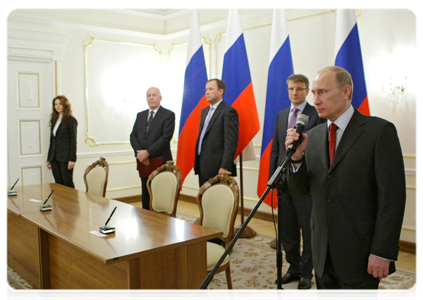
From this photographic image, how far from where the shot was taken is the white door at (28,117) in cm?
545

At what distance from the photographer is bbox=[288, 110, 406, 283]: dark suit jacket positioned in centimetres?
155

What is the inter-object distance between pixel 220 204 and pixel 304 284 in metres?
0.96

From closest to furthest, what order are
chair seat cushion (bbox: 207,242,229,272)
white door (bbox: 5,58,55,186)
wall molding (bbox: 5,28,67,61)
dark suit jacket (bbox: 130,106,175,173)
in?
chair seat cushion (bbox: 207,242,229,272)
dark suit jacket (bbox: 130,106,175,173)
wall molding (bbox: 5,28,67,61)
white door (bbox: 5,58,55,186)

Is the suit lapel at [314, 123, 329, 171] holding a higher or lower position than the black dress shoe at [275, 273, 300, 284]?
higher

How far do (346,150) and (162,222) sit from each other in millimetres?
1324

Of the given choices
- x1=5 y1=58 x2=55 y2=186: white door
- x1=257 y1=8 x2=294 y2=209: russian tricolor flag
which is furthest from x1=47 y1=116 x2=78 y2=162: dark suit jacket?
x1=257 y1=8 x2=294 y2=209: russian tricolor flag

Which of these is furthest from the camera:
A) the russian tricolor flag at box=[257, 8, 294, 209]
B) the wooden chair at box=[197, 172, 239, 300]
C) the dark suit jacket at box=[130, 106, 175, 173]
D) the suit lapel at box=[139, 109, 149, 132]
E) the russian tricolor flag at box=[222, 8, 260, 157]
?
the suit lapel at box=[139, 109, 149, 132]

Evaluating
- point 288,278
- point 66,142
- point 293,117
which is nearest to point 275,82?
point 293,117

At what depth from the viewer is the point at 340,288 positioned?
1702 millimetres

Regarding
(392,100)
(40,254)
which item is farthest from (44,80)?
(392,100)

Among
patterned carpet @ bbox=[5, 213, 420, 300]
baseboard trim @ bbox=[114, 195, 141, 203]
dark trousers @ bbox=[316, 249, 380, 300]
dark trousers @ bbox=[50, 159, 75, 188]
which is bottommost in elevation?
patterned carpet @ bbox=[5, 213, 420, 300]

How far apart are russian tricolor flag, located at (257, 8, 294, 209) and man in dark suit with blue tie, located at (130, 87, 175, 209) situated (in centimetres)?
113

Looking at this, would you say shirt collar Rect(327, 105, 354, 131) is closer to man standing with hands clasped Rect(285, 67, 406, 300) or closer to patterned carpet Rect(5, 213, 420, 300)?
man standing with hands clasped Rect(285, 67, 406, 300)
